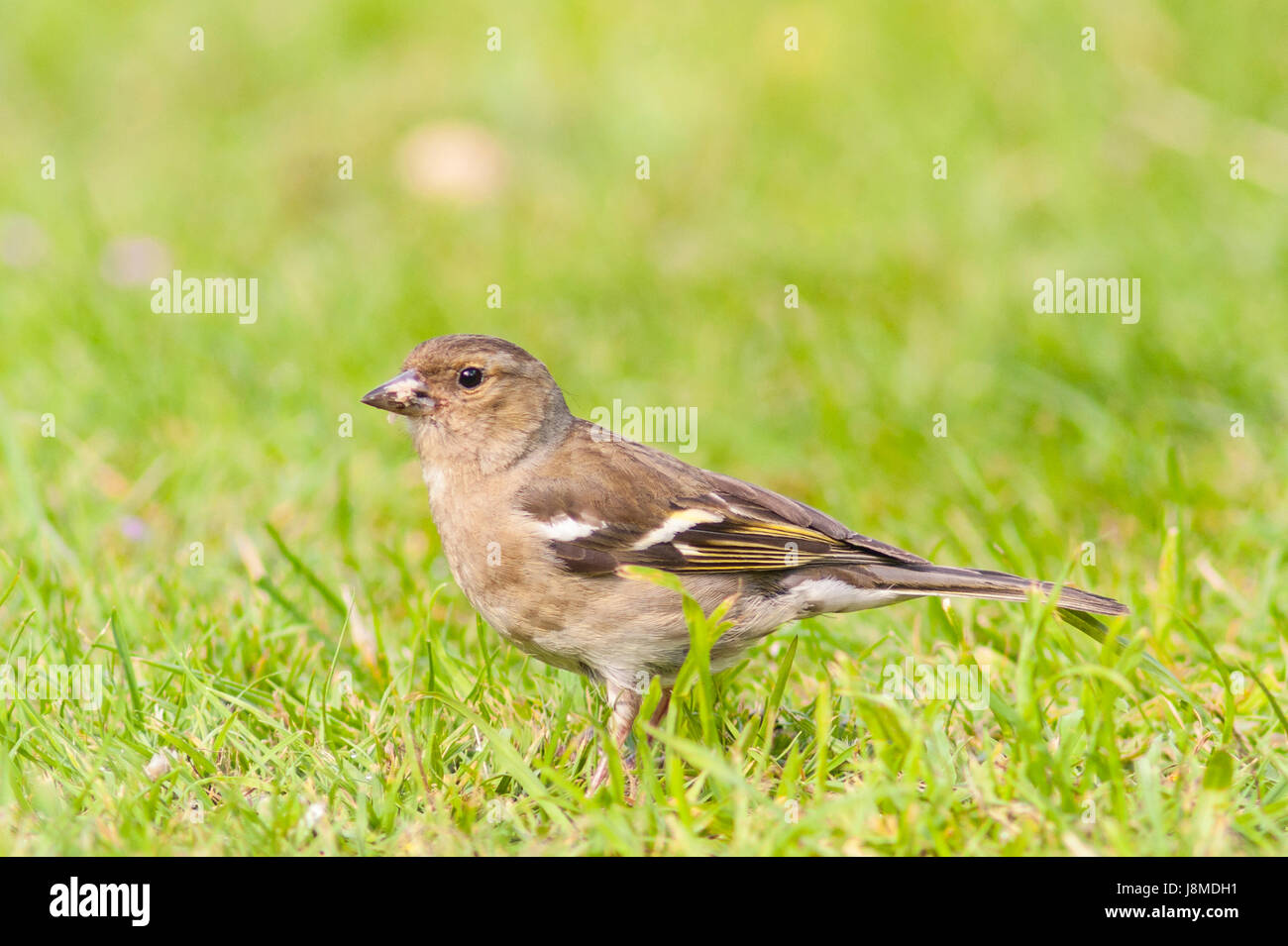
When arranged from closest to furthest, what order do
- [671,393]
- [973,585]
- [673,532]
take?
[973,585] < [673,532] < [671,393]

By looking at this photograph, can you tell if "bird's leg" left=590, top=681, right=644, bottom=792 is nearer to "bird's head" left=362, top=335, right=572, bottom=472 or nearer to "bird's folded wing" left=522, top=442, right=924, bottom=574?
"bird's folded wing" left=522, top=442, right=924, bottom=574

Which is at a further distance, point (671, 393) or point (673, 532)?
point (671, 393)

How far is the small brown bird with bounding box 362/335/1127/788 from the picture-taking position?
3.69 metres

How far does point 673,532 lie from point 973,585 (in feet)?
2.60

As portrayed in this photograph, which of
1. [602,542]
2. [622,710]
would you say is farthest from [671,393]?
[622,710]

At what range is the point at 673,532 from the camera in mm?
3873

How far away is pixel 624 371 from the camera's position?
6.55 metres

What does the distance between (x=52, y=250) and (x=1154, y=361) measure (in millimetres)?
5315

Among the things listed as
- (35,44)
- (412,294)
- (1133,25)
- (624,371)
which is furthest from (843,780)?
(35,44)

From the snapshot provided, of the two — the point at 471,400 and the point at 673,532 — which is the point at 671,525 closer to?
the point at 673,532

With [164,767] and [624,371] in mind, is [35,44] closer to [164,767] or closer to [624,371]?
[624,371]

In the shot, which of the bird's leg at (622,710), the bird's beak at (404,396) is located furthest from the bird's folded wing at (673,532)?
the bird's beak at (404,396)

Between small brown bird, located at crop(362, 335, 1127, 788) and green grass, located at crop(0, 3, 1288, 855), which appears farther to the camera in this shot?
small brown bird, located at crop(362, 335, 1127, 788)

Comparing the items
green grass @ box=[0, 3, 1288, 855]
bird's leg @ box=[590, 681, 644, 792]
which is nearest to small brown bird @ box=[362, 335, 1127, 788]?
bird's leg @ box=[590, 681, 644, 792]
